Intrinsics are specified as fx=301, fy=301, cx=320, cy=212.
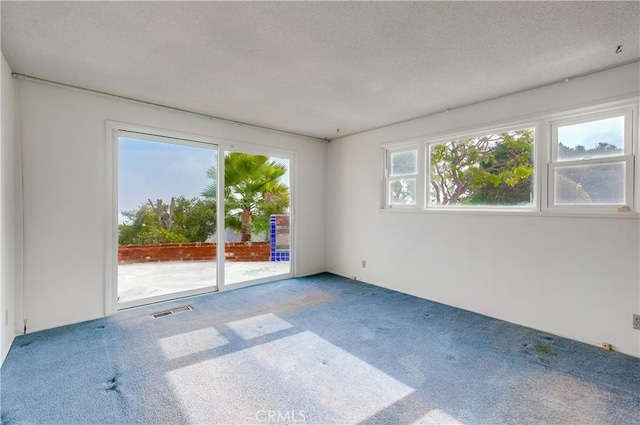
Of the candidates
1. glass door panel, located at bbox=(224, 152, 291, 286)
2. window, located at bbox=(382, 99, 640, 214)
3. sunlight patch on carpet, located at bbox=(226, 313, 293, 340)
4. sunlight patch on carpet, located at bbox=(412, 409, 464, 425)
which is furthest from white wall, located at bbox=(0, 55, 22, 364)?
window, located at bbox=(382, 99, 640, 214)

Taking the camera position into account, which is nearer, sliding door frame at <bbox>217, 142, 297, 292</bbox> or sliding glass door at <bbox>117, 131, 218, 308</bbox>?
sliding glass door at <bbox>117, 131, 218, 308</bbox>

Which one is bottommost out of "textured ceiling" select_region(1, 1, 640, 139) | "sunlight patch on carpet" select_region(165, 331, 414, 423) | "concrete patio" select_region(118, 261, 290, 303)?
"sunlight patch on carpet" select_region(165, 331, 414, 423)

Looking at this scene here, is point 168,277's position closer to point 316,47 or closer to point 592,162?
point 316,47

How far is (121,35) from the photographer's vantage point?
2039 millimetres

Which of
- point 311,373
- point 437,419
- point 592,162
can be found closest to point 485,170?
point 592,162

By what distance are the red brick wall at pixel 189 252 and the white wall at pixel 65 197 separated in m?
0.35

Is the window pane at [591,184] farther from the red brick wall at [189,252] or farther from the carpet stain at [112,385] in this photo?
the carpet stain at [112,385]

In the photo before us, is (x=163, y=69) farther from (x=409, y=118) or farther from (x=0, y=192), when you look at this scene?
(x=409, y=118)

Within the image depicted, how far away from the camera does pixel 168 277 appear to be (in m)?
3.92

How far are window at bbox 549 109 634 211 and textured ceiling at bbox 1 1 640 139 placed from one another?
0.47m

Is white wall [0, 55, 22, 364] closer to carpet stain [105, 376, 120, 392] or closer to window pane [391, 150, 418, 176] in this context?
carpet stain [105, 376, 120, 392]

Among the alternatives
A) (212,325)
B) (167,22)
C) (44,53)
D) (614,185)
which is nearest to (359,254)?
(212,325)

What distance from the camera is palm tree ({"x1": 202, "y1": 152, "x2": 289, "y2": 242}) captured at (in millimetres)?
4234

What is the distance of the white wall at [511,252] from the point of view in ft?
8.21
